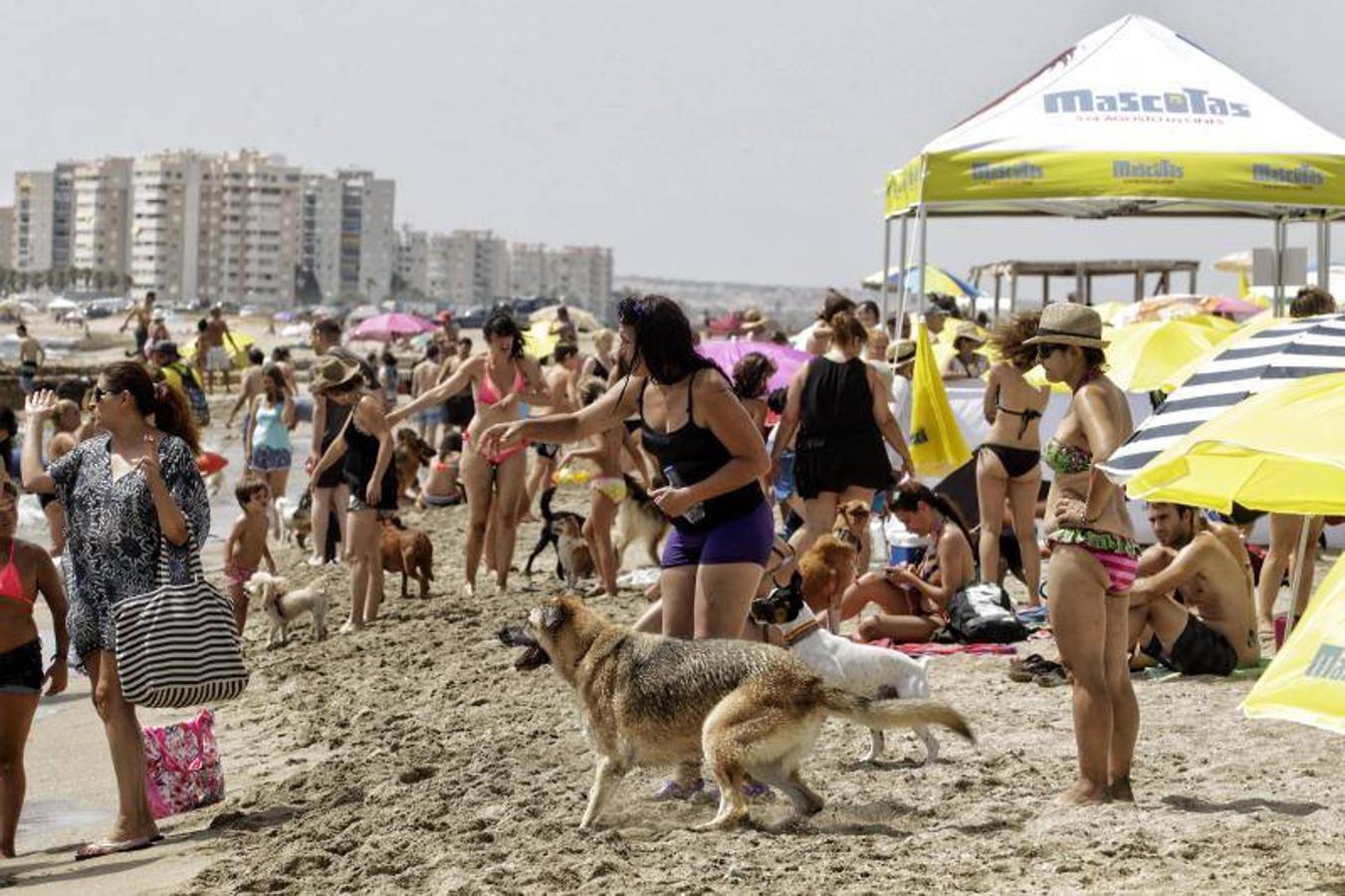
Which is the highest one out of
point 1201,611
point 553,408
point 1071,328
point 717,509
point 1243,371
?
point 1071,328

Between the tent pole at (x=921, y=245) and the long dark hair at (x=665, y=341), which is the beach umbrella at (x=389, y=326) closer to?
the tent pole at (x=921, y=245)

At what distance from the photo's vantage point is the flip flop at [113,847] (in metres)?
6.62

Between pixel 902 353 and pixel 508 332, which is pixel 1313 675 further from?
pixel 902 353

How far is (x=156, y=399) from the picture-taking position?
259 inches

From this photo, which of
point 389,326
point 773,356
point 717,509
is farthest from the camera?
point 389,326

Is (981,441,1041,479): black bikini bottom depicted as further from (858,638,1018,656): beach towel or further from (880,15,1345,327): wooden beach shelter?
(880,15,1345,327): wooden beach shelter

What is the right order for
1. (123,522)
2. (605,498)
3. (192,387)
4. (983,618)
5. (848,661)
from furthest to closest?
1. (192,387)
2. (605,498)
3. (983,618)
4. (848,661)
5. (123,522)

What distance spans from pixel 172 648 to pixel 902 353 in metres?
7.21

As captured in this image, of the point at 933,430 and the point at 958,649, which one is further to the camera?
the point at 933,430

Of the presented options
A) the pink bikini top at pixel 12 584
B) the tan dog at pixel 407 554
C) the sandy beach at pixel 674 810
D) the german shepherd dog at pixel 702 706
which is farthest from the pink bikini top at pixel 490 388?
the german shepherd dog at pixel 702 706

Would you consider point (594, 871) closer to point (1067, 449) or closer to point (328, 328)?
point (1067, 449)

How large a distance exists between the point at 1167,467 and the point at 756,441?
1356 millimetres

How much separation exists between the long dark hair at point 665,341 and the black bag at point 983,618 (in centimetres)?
366

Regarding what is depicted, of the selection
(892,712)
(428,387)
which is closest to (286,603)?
(892,712)
